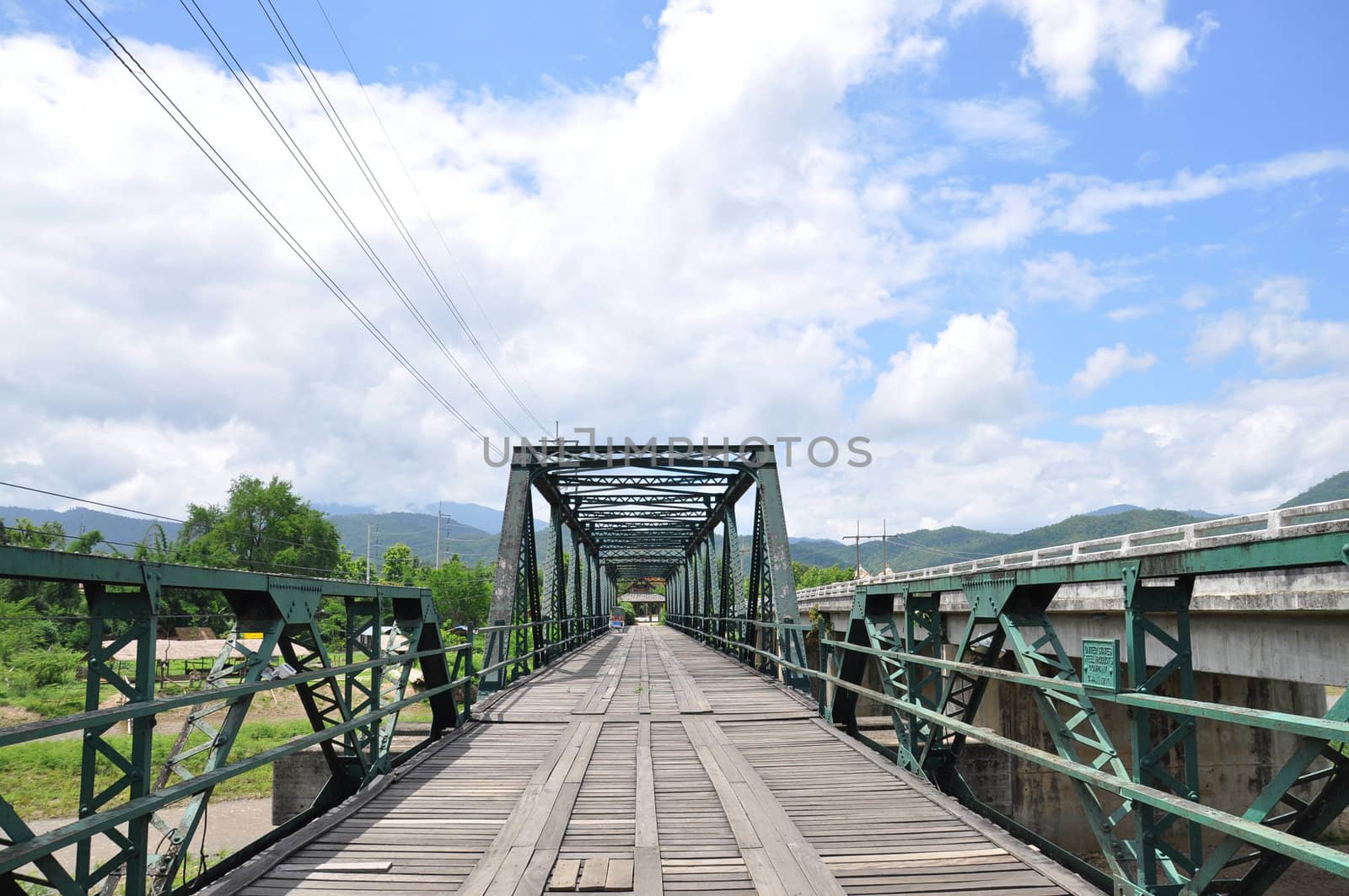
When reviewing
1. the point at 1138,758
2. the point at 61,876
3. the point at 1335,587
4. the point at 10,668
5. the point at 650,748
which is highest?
the point at 1335,587

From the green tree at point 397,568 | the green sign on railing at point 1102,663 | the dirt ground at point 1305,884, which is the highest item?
the green tree at point 397,568

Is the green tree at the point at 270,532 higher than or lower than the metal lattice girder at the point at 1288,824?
higher

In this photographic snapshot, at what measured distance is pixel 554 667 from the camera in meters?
18.3

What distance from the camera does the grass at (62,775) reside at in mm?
26156

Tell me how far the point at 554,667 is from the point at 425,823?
12793mm

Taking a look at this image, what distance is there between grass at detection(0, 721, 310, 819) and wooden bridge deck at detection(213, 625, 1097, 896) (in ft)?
73.8

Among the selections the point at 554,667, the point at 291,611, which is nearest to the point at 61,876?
the point at 291,611

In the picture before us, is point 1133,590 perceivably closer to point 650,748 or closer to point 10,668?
point 650,748

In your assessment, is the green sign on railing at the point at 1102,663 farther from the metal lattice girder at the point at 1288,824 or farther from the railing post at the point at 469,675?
the railing post at the point at 469,675

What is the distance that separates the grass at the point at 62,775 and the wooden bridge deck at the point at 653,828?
73.8 ft

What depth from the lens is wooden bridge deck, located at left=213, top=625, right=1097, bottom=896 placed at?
14.8 feet

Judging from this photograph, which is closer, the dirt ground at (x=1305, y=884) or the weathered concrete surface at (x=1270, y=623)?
the weathered concrete surface at (x=1270, y=623)

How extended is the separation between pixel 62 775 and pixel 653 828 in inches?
1267

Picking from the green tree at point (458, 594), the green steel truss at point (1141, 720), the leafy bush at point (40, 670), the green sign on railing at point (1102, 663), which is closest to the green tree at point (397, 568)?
the green tree at point (458, 594)
